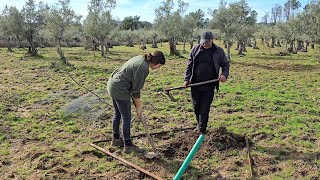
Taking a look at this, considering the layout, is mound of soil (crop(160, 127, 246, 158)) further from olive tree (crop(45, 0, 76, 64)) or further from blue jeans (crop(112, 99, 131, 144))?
olive tree (crop(45, 0, 76, 64))

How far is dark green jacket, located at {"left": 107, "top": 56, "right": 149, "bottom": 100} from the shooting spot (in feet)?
17.2

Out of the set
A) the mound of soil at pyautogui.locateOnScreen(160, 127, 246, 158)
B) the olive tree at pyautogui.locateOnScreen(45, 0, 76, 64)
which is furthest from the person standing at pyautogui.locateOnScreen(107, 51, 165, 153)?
the olive tree at pyautogui.locateOnScreen(45, 0, 76, 64)

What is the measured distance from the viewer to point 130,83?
553 centimetres

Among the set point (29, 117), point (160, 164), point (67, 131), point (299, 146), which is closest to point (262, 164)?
point (299, 146)

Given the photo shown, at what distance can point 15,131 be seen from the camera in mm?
7434

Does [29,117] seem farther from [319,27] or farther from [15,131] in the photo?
[319,27]

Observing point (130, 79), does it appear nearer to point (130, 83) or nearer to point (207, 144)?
point (130, 83)

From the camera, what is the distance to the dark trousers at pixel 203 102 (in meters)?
6.04

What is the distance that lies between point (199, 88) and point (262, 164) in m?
1.77

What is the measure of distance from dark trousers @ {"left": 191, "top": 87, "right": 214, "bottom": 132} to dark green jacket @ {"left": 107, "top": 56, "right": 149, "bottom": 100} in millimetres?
1318

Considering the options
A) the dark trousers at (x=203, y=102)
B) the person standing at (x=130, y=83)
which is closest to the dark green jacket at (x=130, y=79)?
the person standing at (x=130, y=83)

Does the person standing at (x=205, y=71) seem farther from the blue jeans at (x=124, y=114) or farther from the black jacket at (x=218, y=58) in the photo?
the blue jeans at (x=124, y=114)

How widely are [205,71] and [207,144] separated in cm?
140

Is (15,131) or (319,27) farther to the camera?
(319,27)
